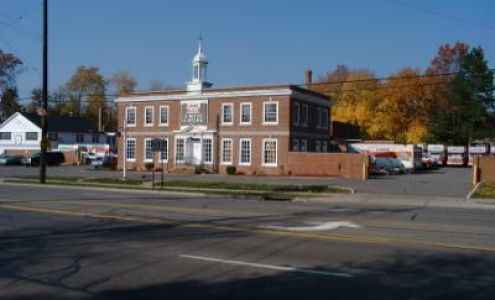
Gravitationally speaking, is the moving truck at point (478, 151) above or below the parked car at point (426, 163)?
above

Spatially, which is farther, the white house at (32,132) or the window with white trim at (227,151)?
the white house at (32,132)

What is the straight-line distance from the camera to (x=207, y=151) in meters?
57.0

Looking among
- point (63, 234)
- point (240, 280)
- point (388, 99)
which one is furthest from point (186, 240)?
point (388, 99)

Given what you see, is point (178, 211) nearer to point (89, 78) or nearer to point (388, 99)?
point (388, 99)

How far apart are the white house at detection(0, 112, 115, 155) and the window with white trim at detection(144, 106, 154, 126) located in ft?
103

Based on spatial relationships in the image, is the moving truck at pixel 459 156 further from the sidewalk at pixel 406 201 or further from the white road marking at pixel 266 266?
the white road marking at pixel 266 266

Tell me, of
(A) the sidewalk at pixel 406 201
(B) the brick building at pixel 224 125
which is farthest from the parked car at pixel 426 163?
(A) the sidewalk at pixel 406 201

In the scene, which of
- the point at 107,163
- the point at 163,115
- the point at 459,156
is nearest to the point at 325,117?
the point at 163,115

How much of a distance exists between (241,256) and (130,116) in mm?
52728

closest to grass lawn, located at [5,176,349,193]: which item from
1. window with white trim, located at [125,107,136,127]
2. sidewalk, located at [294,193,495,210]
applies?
sidewalk, located at [294,193,495,210]

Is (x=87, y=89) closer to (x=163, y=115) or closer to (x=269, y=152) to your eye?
(x=163, y=115)

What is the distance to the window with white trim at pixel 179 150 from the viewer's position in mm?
58544

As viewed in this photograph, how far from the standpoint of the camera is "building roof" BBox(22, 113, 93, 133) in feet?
300

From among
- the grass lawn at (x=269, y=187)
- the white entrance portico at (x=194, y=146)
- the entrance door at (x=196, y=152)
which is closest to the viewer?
the grass lawn at (x=269, y=187)
